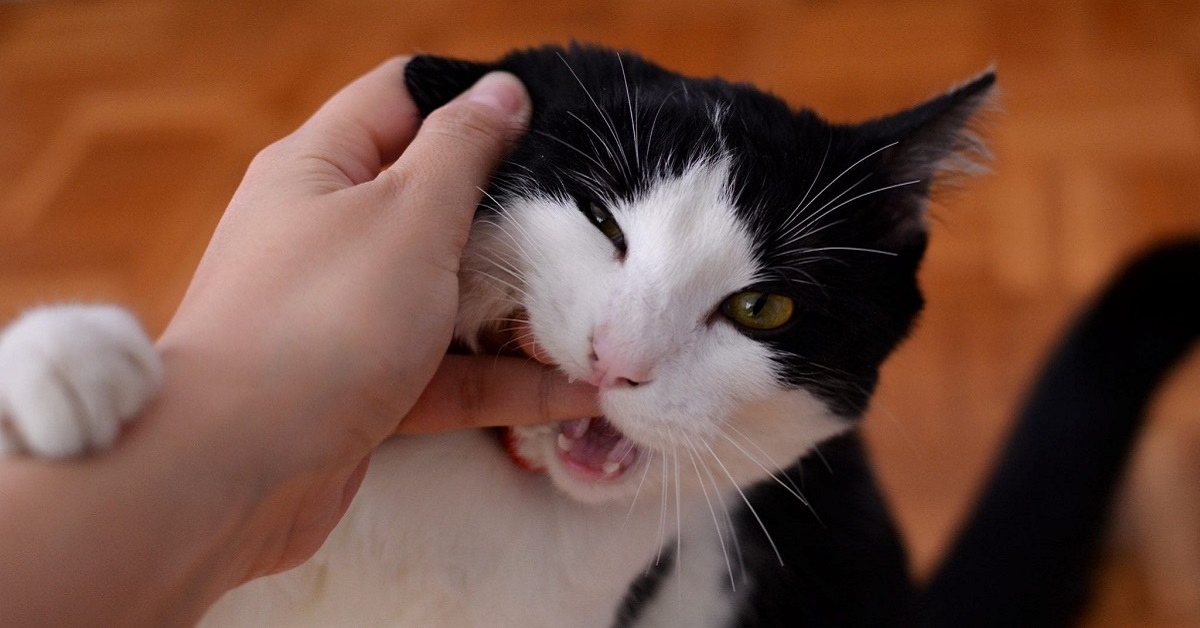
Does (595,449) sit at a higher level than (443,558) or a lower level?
higher

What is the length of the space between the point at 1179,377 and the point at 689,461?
1.48 metres

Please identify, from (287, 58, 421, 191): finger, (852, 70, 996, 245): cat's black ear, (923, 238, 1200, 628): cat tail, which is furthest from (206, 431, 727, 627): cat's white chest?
(923, 238, 1200, 628): cat tail

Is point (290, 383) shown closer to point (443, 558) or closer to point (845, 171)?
point (443, 558)

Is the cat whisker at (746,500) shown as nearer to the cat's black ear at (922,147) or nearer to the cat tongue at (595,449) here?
the cat tongue at (595,449)

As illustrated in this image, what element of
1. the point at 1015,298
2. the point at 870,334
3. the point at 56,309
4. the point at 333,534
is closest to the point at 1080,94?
the point at 1015,298

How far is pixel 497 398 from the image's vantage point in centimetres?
86

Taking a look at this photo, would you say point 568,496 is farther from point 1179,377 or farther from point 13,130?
point 13,130

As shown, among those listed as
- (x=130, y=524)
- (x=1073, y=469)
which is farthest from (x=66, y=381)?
(x=1073, y=469)

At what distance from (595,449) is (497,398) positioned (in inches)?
4.0

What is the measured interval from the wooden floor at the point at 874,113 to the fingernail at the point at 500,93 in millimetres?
1032

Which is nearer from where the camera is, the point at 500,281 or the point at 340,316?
the point at 340,316

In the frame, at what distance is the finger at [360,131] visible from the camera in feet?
2.87

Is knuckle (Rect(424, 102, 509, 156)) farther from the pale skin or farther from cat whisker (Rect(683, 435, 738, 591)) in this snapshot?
cat whisker (Rect(683, 435, 738, 591))

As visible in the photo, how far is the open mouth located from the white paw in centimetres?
36
